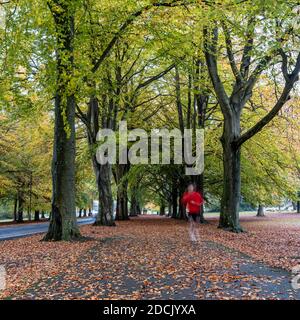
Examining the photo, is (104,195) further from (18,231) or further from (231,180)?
(231,180)

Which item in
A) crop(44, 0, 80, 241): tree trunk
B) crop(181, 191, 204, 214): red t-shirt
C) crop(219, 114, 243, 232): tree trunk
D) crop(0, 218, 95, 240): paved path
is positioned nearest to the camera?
crop(181, 191, 204, 214): red t-shirt

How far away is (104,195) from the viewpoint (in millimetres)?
21938

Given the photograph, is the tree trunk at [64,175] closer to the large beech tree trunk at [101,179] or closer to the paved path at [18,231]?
the paved path at [18,231]

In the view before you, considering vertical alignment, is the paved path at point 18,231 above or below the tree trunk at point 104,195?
below

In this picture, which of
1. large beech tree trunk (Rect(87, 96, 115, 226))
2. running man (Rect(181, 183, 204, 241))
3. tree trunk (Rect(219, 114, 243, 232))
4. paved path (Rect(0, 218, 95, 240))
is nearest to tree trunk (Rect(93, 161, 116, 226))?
large beech tree trunk (Rect(87, 96, 115, 226))

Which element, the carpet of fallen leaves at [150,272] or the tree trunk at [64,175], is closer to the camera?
the carpet of fallen leaves at [150,272]

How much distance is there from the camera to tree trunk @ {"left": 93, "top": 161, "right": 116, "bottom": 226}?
22.0 meters

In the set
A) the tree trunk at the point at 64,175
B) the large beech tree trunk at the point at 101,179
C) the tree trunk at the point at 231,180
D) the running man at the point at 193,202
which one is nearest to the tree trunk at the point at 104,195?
the large beech tree trunk at the point at 101,179

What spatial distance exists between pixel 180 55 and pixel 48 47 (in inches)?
296

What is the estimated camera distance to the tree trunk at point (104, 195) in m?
22.0

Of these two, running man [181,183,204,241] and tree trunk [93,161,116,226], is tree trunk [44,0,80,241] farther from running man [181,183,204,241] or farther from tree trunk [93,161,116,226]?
tree trunk [93,161,116,226]

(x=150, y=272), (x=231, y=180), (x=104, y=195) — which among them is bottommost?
(x=150, y=272)

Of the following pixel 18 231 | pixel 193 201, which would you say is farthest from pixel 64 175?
pixel 18 231

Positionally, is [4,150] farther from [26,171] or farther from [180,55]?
[180,55]
